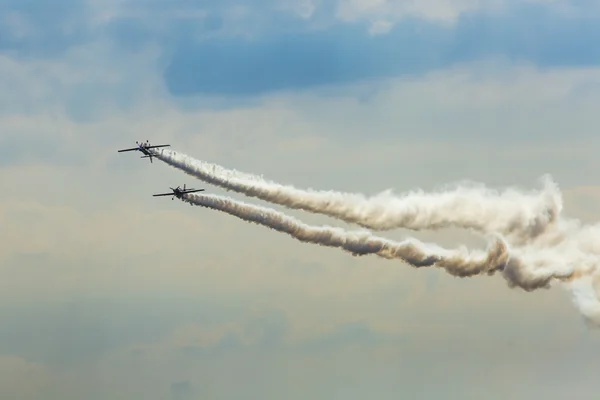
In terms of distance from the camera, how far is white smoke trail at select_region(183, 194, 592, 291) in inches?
6353

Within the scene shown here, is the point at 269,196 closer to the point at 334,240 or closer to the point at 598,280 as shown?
the point at 334,240

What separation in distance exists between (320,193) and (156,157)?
16.0 m

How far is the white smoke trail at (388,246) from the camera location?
161375 millimetres

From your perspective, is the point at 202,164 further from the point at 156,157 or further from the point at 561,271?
the point at 561,271

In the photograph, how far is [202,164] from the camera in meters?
160

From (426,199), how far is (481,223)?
5.72 meters

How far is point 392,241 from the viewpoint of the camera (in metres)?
161

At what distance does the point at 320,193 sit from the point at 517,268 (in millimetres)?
20027

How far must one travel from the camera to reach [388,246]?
161 meters

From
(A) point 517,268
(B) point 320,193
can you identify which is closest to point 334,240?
(B) point 320,193

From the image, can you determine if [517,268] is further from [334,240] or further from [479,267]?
[334,240]

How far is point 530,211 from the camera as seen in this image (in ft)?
536

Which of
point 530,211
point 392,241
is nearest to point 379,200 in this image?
point 392,241

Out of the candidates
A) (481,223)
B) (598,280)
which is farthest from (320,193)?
(598,280)
